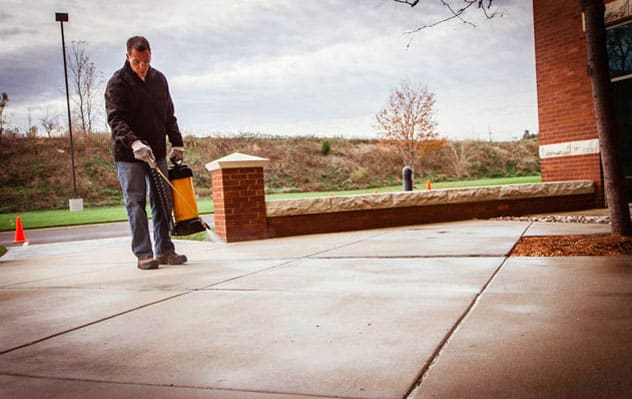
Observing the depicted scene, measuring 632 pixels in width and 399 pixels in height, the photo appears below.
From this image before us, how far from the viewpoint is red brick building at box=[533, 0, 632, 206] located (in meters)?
9.99

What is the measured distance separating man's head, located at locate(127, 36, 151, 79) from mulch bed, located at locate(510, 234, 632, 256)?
169 inches

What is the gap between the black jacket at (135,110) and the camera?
18.3 ft

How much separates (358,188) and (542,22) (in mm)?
23765

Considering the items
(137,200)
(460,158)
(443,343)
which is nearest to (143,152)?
(137,200)

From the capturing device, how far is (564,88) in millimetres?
10680

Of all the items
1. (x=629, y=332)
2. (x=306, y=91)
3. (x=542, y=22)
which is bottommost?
(x=629, y=332)

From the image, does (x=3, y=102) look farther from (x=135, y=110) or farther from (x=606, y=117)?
(x=606, y=117)

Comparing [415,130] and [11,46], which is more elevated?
[11,46]

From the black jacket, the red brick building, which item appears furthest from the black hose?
the red brick building

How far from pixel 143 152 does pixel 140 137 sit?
551 millimetres

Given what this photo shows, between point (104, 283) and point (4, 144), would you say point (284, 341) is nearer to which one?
point (104, 283)

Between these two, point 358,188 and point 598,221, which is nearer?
point 598,221

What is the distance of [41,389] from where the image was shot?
2254mm

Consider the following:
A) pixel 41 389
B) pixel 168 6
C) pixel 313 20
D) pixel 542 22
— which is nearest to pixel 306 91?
pixel 313 20
